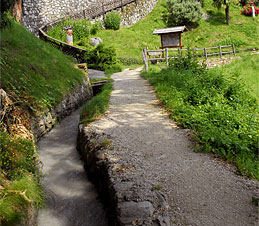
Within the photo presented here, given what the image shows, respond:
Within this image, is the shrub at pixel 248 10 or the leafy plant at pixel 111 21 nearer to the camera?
the leafy plant at pixel 111 21

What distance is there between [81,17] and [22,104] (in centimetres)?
2300

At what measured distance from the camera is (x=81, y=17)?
90.1 ft

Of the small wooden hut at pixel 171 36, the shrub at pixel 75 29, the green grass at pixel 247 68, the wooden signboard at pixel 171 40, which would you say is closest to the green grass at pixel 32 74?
the green grass at pixel 247 68

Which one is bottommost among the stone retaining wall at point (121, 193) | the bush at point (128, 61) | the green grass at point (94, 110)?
the stone retaining wall at point (121, 193)

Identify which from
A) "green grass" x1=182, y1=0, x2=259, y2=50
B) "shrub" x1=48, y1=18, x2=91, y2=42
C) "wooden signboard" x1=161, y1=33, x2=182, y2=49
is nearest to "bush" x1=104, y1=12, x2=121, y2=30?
"shrub" x1=48, y1=18, x2=91, y2=42

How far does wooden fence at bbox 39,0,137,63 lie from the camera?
1892cm

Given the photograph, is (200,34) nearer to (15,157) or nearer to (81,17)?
(81,17)

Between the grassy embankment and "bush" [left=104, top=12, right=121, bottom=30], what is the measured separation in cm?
1799

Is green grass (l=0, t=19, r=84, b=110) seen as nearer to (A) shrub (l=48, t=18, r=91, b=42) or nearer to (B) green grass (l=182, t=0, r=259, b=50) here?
(A) shrub (l=48, t=18, r=91, b=42)

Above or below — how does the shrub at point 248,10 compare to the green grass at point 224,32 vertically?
above

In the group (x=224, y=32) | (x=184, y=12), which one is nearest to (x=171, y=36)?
(x=184, y=12)

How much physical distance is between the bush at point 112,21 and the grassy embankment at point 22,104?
18.0 m

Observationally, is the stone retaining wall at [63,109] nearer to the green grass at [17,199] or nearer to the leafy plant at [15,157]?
the leafy plant at [15,157]

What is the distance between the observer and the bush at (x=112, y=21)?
28547 millimetres
